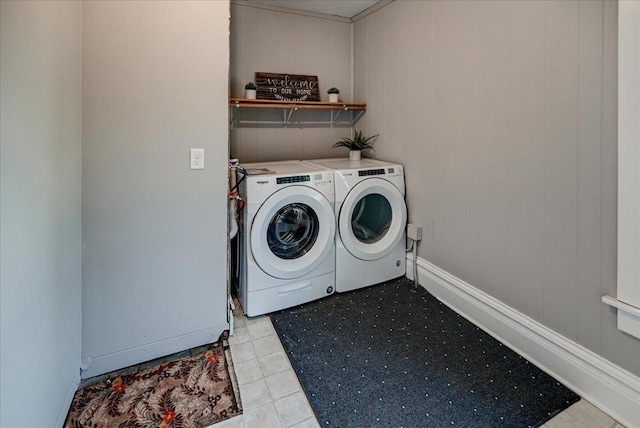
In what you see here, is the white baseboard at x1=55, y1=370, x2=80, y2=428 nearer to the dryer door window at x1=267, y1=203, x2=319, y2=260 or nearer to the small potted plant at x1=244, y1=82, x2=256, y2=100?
the dryer door window at x1=267, y1=203, x2=319, y2=260

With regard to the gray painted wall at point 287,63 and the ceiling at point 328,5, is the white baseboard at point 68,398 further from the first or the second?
the ceiling at point 328,5

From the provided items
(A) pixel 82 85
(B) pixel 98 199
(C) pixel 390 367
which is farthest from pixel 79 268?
(C) pixel 390 367

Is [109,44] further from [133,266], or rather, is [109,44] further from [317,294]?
[317,294]

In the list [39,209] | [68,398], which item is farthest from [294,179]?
[68,398]

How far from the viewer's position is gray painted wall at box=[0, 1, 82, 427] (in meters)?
0.97

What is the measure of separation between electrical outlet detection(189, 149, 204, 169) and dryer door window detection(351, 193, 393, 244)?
125 centimetres

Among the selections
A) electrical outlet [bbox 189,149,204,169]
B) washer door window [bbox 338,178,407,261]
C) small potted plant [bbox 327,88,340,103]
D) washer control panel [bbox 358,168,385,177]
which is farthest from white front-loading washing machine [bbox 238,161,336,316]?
small potted plant [bbox 327,88,340,103]

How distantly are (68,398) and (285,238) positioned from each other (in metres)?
1.41

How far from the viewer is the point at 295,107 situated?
2910 millimetres

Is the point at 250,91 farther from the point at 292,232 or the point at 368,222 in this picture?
the point at 368,222

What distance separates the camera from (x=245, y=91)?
2.89 meters

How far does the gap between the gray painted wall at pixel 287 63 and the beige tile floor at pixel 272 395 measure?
1615 millimetres

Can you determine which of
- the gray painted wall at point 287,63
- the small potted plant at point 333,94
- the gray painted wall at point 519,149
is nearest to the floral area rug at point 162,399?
the gray painted wall at point 519,149

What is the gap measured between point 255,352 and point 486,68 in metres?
2.10
